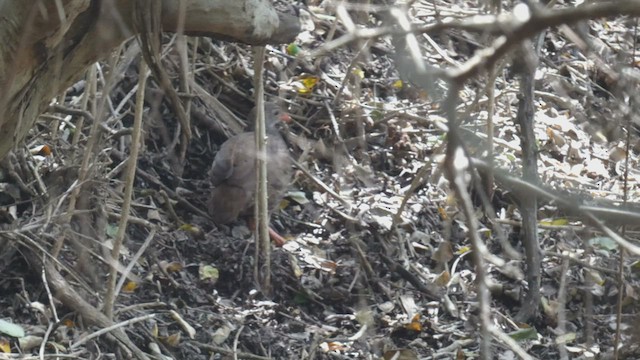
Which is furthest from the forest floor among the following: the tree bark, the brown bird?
the tree bark

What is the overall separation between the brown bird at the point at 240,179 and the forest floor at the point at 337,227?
0.13 meters

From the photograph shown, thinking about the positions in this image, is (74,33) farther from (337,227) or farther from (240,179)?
(337,227)

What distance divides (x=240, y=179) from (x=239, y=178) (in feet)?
0.04

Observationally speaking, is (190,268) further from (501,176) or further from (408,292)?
(501,176)

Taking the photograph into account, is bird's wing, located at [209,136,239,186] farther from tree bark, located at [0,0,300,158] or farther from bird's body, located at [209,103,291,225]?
tree bark, located at [0,0,300,158]

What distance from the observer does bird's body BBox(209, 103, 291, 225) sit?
22.1ft

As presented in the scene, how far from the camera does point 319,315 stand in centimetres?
612

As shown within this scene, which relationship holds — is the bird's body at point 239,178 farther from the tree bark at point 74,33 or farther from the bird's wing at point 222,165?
the tree bark at point 74,33

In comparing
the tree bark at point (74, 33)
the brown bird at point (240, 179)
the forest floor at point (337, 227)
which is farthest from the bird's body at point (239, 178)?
the tree bark at point (74, 33)

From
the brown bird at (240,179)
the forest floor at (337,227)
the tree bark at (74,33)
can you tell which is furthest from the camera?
the brown bird at (240,179)

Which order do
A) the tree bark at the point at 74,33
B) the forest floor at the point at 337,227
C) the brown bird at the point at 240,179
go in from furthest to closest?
the brown bird at the point at 240,179
the forest floor at the point at 337,227
the tree bark at the point at 74,33

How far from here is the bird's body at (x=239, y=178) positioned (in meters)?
6.74

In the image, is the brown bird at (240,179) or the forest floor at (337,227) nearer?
the forest floor at (337,227)

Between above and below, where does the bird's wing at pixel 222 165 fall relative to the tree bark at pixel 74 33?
below
